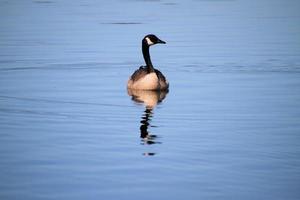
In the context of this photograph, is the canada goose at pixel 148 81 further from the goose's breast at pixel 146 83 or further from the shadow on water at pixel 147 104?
the shadow on water at pixel 147 104

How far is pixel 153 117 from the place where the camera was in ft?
52.9

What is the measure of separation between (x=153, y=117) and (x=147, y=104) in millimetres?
2253

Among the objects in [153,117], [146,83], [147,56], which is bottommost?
[153,117]

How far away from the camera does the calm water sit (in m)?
10.6

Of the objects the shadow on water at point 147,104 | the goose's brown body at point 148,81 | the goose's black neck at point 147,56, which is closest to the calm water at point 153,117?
the shadow on water at point 147,104

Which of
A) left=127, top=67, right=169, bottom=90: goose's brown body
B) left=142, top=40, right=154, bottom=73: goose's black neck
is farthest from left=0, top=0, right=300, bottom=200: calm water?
left=142, top=40, right=154, bottom=73: goose's black neck

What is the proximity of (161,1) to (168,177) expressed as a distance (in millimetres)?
50436

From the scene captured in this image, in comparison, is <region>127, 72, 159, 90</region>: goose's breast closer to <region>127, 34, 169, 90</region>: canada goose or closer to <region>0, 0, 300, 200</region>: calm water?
<region>127, 34, 169, 90</region>: canada goose

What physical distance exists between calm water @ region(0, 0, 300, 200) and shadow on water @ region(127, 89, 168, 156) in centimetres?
4

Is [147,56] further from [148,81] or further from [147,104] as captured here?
[147,104]

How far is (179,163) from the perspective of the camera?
11.6 meters

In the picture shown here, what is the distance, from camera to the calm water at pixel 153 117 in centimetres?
1056

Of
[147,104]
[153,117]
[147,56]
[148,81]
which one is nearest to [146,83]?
[148,81]

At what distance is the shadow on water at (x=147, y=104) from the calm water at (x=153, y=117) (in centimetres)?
4
